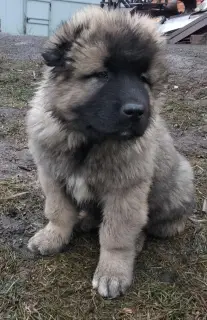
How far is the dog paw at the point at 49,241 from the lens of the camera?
3053 millimetres

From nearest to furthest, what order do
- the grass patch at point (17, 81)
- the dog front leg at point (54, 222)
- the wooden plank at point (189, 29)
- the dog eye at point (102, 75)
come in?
the dog eye at point (102, 75) → the dog front leg at point (54, 222) → the grass patch at point (17, 81) → the wooden plank at point (189, 29)

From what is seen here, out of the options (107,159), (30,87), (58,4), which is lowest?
(58,4)

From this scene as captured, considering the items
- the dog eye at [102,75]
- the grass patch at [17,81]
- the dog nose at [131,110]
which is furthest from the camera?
the grass patch at [17,81]

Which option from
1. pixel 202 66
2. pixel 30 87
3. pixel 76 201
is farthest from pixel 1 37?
pixel 76 201

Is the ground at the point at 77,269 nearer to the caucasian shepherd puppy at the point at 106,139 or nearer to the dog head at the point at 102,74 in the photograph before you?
the caucasian shepherd puppy at the point at 106,139

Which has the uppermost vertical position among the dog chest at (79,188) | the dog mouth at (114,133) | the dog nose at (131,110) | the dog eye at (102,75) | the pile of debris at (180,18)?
the dog eye at (102,75)

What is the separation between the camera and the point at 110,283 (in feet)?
9.08

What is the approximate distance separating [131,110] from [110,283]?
102 cm

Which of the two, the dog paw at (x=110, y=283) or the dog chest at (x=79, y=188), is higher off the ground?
the dog chest at (x=79, y=188)

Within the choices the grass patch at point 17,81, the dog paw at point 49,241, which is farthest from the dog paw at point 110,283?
the grass patch at point 17,81

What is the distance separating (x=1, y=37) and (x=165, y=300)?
7959 millimetres

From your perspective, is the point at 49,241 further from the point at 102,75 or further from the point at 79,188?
the point at 102,75

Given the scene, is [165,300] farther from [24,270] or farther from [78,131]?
[78,131]

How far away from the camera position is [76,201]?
3.01m
